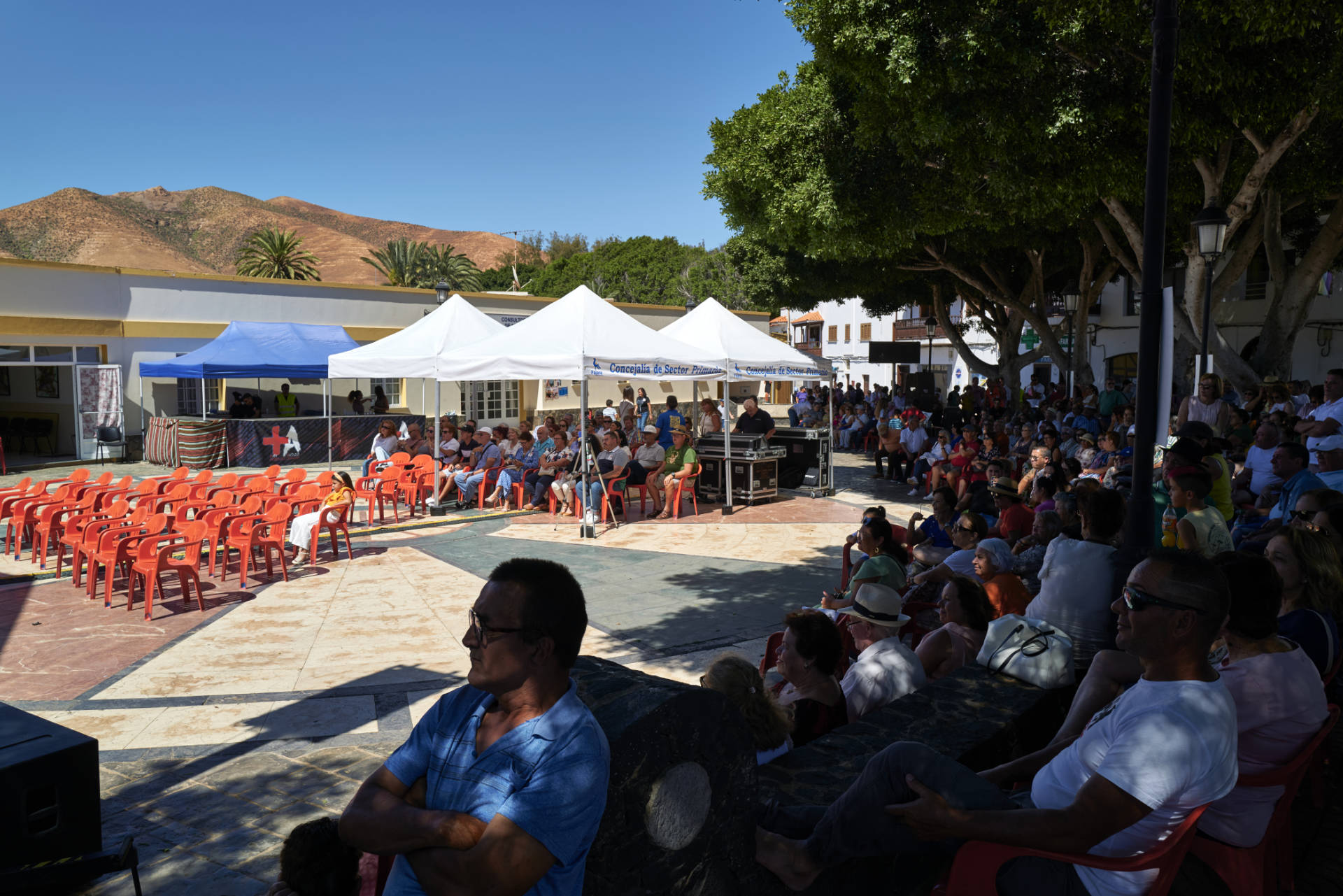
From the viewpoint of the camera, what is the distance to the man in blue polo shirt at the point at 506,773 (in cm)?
179

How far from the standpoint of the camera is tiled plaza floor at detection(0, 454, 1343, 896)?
13.8 ft

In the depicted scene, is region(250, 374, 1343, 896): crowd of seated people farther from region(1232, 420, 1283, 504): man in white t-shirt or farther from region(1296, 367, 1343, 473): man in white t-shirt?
region(1296, 367, 1343, 473): man in white t-shirt

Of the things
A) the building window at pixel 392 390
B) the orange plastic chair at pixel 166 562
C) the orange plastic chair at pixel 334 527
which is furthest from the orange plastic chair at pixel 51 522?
the building window at pixel 392 390

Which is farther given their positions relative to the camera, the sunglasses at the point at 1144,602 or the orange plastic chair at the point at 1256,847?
the orange plastic chair at the point at 1256,847

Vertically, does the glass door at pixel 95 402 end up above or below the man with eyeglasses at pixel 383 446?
above

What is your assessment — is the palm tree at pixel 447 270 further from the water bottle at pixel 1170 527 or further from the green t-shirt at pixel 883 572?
the green t-shirt at pixel 883 572

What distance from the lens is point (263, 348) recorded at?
802 inches

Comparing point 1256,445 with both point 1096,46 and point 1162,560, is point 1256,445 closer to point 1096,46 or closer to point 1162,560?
point 1096,46

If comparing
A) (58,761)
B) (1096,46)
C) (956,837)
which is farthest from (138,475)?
(956,837)

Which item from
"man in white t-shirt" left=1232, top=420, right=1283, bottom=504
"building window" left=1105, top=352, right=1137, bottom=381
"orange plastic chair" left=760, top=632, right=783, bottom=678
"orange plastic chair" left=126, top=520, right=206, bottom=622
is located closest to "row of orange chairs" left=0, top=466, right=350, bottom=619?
"orange plastic chair" left=126, top=520, right=206, bottom=622

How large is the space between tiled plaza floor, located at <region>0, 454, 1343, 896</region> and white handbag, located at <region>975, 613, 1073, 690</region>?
1.09 meters

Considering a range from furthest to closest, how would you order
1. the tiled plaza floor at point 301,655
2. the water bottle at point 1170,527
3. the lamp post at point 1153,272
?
the water bottle at point 1170,527, the lamp post at point 1153,272, the tiled plaza floor at point 301,655

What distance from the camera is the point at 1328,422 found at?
8.06 meters

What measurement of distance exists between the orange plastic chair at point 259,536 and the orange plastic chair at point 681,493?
5.41 m
